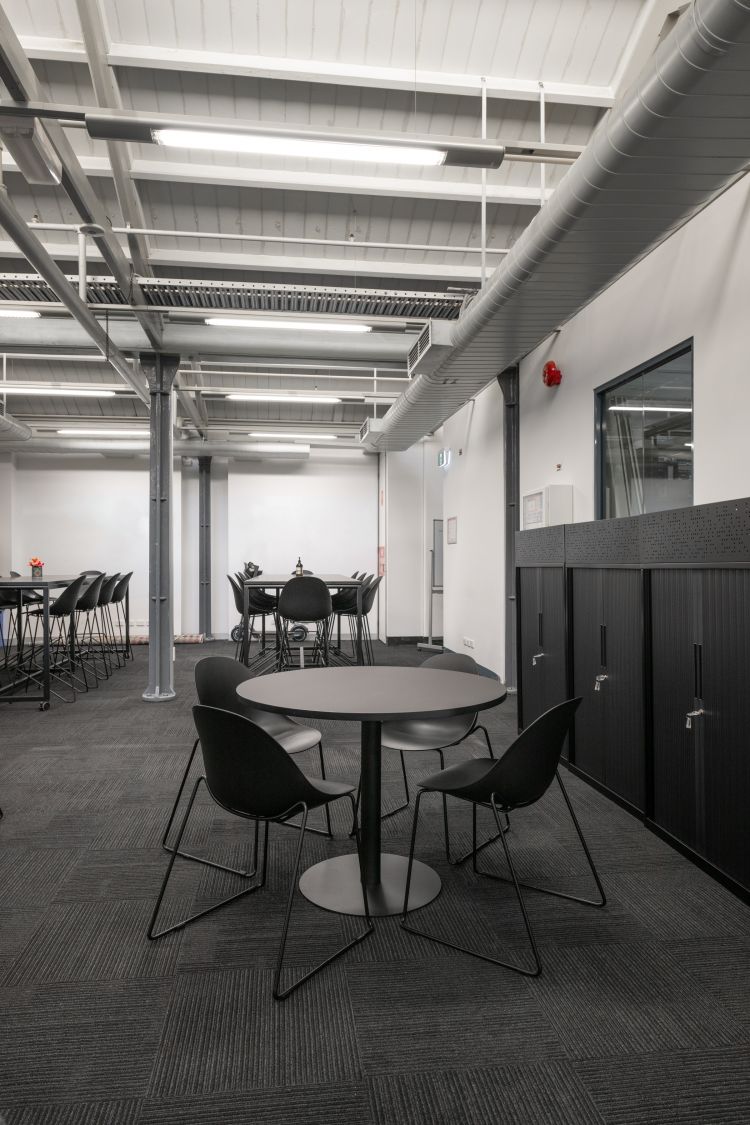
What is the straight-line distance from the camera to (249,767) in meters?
1.95

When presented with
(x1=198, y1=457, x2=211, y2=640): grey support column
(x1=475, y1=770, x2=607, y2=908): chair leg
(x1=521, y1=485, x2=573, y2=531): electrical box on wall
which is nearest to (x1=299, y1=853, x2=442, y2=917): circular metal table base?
(x1=475, y1=770, x2=607, y2=908): chair leg

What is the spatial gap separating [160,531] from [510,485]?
126 inches

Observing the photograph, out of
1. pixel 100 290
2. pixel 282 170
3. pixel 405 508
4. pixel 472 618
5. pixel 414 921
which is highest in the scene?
pixel 282 170

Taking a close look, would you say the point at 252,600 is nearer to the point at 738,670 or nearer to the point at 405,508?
the point at 405,508

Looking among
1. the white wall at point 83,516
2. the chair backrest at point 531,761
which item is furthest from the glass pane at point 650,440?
the white wall at point 83,516

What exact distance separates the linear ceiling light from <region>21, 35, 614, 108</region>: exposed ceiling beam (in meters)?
0.64

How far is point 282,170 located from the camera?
14.0 ft

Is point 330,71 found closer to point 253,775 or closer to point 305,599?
point 253,775

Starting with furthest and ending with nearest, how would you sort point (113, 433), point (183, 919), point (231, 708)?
point (113, 433), point (231, 708), point (183, 919)

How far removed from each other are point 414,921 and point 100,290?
466 centimetres

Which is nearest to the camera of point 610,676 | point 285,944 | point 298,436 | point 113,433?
point 285,944

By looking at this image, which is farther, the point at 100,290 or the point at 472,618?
the point at 472,618

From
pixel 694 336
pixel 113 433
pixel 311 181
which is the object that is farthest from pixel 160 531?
pixel 694 336

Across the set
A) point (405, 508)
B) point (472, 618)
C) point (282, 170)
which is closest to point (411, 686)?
point (282, 170)
